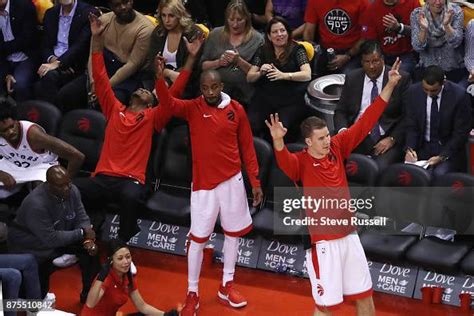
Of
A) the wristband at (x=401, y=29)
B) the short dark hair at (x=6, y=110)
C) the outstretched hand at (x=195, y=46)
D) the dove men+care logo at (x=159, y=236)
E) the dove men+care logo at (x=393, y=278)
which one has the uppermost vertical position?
the wristband at (x=401, y=29)

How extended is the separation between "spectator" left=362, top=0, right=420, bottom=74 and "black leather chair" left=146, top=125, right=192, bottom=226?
196 cm

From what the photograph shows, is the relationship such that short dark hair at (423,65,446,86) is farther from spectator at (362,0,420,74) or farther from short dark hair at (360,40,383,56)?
spectator at (362,0,420,74)

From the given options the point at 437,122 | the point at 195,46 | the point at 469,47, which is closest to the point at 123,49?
the point at 195,46

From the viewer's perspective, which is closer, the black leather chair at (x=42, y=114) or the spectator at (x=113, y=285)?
the spectator at (x=113, y=285)

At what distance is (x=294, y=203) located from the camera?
10203 mm

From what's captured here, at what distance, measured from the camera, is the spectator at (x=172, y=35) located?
10.6 m

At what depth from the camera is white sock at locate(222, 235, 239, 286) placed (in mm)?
9453

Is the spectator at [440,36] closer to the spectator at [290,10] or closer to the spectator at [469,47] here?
the spectator at [469,47]

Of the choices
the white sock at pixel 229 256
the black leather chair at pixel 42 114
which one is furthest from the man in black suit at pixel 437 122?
the black leather chair at pixel 42 114

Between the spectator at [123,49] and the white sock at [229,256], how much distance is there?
7.03 ft

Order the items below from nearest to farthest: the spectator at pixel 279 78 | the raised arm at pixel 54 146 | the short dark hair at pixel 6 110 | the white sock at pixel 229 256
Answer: the white sock at pixel 229 256 → the short dark hair at pixel 6 110 → the raised arm at pixel 54 146 → the spectator at pixel 279 78

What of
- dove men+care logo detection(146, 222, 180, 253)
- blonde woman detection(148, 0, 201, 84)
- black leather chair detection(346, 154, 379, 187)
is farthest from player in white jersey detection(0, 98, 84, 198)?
black leather chair detection(346, 154, 379, 187)

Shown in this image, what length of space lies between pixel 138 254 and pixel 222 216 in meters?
1.36

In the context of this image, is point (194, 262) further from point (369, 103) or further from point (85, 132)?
point (369, 103)
